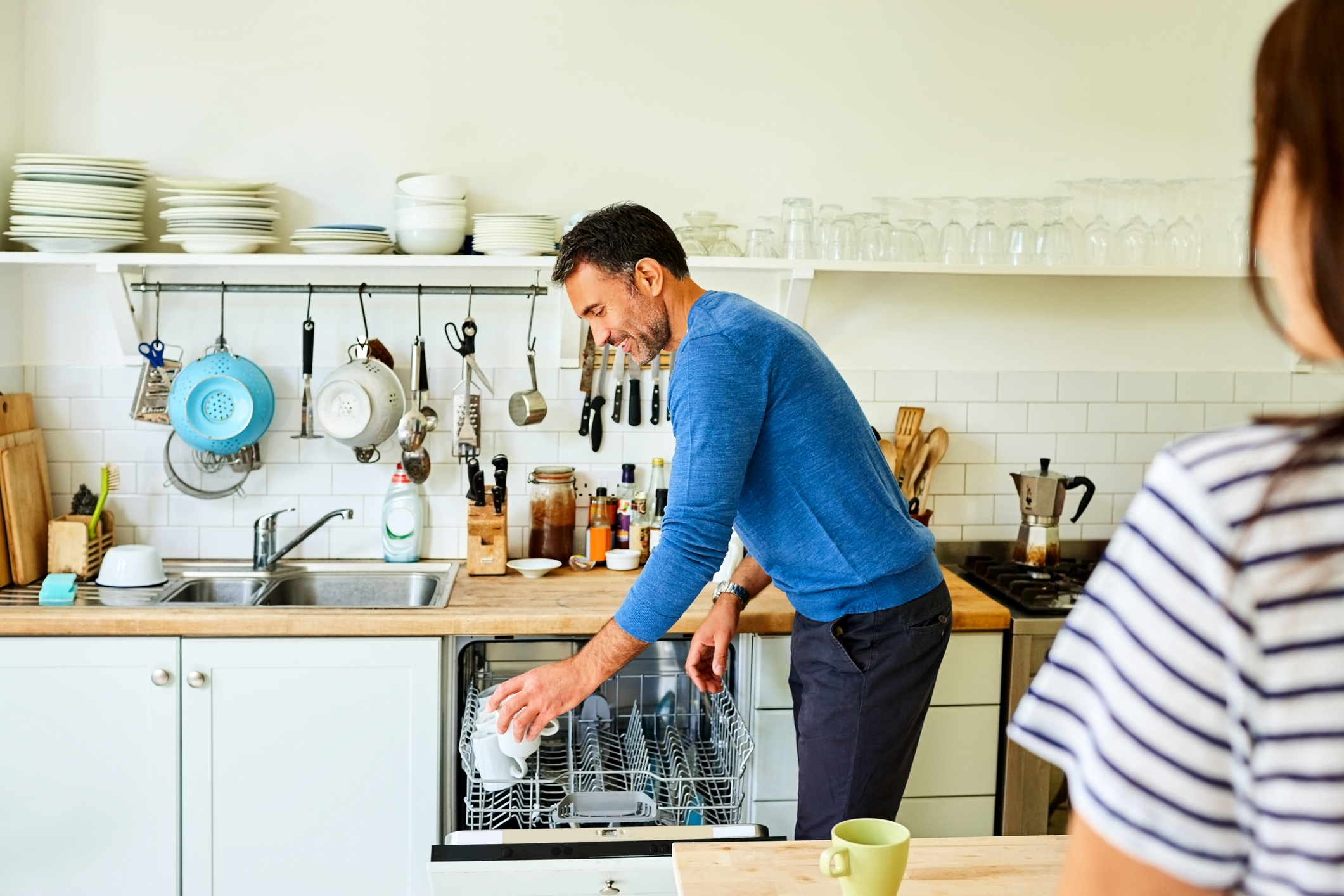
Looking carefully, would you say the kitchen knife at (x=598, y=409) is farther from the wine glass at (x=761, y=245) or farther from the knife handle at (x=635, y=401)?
the wine glass at (x=761, y=245)

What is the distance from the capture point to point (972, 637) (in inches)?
107

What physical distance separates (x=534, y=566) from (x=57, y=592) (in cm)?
108

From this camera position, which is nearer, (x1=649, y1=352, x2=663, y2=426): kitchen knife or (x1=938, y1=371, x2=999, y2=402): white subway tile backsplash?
(x1=649, y1=352, x2=663, y2=426): kitchen knife

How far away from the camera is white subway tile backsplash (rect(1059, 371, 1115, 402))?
334 centimetres

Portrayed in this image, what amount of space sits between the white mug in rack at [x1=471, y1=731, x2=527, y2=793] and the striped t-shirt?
1665mm

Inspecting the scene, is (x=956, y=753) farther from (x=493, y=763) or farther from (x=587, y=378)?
(x=587, y=378)

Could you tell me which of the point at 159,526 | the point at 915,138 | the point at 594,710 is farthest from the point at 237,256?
the point at 915,138

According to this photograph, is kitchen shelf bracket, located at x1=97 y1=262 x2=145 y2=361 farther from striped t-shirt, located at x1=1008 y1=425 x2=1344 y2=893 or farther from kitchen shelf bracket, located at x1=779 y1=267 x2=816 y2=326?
striped t-shirt, located at x1=1008 y1=425 x2=1344 y2=893

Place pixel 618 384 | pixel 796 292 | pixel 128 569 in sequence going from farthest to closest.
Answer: pixel 618 384, pixel 796 292, pixel 128 569

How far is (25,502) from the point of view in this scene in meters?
2.92

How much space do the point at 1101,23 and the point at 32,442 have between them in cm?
299

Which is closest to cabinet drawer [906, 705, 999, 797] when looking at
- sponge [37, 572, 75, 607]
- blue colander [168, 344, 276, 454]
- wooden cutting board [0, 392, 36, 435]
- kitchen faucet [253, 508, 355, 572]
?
kitchen faucet [253, 508, 355, 572]

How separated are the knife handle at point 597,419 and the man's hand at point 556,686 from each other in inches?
47.6

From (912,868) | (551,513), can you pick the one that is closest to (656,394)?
(551,513)
